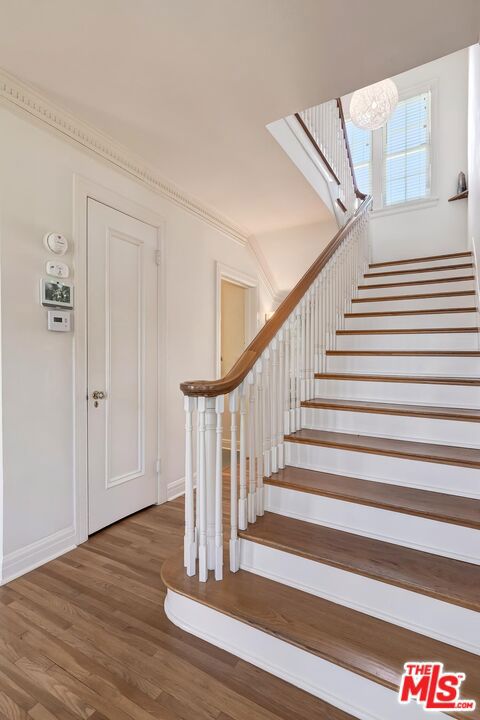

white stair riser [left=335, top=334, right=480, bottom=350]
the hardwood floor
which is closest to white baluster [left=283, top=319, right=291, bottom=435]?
white stair riser [left=335, top=334, right=480, bottom=350]

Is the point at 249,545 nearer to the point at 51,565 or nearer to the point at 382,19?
the point at 51,565

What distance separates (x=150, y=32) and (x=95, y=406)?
2029mm

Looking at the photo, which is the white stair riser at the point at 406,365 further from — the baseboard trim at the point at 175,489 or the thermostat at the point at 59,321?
the thermostat at the point at 59,321

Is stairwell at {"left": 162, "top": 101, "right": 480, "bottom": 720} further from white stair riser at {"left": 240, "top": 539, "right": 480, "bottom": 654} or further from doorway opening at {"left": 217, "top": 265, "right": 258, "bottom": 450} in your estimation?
doorway opening at {"left": 217, "top": 265, "right": 258, "bottom": 450}

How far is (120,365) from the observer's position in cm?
252

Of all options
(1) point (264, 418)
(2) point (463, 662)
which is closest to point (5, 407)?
(1) point (264, 418)

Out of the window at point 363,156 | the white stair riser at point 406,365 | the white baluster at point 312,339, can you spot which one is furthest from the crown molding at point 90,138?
the window at point 363,156

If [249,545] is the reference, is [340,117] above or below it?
above

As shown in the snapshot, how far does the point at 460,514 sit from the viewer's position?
1.43 metres

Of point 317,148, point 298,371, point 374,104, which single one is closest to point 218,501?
point 298,371

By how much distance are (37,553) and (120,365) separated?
121 centimetres

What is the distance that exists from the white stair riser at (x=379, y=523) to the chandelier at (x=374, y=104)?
3.35 meters

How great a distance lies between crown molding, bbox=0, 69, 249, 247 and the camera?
74.8 inches

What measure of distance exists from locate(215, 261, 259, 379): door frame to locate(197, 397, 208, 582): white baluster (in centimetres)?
205
